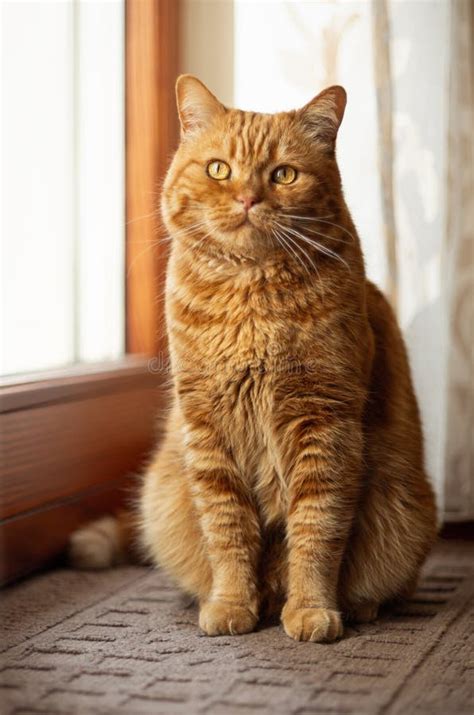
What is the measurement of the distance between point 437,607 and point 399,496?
256 millimetres

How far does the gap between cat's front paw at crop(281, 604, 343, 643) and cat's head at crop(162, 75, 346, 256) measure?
1.98 ft

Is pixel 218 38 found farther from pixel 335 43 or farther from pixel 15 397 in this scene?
pixel 15 397

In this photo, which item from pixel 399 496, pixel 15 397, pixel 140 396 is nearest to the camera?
pixel 399 496

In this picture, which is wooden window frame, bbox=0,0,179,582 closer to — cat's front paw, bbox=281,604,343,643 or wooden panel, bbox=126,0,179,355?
wooden panel, bbox=126,0,179,355

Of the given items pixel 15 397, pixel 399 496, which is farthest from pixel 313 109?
pixel 15 397

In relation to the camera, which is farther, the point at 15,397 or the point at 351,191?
the point at 351,191

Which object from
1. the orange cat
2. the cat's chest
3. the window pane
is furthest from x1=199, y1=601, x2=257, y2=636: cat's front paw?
the window pane

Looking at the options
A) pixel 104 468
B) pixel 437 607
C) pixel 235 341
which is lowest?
pixel 437 607

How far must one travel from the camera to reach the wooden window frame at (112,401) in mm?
2072

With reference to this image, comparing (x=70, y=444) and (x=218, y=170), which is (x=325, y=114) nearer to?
(x=218, y=170)

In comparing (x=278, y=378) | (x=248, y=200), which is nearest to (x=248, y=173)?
(x=248, y=200)

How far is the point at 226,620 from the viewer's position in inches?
66.2

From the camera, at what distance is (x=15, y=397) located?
2027mm

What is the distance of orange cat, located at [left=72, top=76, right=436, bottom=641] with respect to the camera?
166 centimetres
